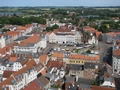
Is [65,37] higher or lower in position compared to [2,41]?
lower

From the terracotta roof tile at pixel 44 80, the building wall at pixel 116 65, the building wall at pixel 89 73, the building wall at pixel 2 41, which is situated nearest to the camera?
the terracotta roof tile at pixel 44 80

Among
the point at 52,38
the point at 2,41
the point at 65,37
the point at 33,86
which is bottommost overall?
the point at 52,38

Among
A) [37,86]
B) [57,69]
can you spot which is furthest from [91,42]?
[37,86]

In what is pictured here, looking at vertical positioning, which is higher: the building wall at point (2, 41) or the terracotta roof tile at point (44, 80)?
the building wall at point (2, 41)

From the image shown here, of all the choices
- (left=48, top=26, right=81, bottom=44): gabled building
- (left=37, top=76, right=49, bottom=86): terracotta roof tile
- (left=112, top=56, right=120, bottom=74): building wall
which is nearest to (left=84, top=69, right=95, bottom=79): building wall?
(left=37, top=76, right=49, bottom=86): terracotta roof tile

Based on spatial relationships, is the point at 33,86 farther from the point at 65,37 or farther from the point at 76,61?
the point at 65,37

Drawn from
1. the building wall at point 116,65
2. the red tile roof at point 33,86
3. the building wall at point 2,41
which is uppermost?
the building wall at point 2,41

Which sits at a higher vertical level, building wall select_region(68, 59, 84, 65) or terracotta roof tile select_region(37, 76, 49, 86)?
terracotta roof tile select_region(37, 76, 49, 86)

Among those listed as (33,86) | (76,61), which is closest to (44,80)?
(33,86)

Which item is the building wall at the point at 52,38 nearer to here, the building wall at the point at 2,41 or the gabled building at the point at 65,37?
the gabled building at the point at 65,37

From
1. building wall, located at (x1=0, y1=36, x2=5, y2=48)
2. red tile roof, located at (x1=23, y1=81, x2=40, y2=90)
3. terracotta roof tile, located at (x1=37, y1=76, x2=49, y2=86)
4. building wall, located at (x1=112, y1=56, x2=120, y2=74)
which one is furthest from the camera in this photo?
building wall, located at (x1=0, y1=36, x2=5, y2=48)

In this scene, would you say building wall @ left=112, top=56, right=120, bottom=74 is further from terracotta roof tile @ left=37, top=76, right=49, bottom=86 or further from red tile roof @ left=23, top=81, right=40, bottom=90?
red tile roof @ left=23, top=81, right=40, bottom=90

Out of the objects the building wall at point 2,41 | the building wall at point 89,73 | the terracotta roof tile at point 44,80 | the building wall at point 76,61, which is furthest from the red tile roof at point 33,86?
the building wall at point 2,41
